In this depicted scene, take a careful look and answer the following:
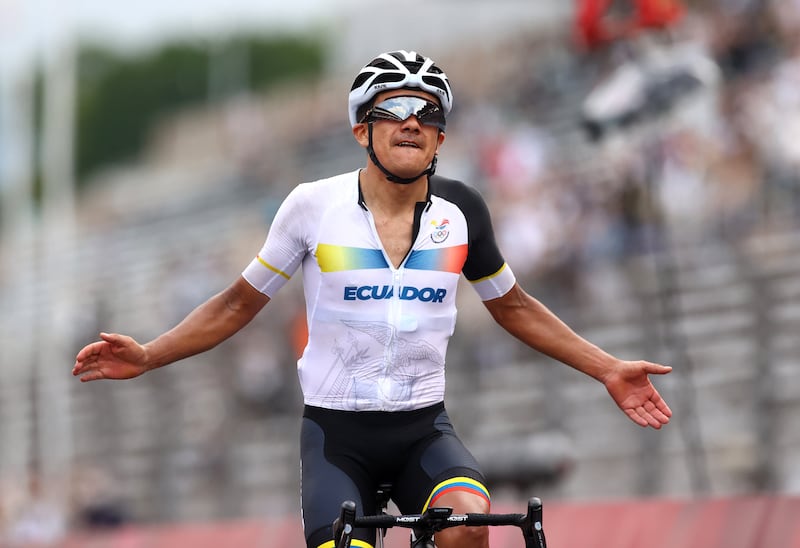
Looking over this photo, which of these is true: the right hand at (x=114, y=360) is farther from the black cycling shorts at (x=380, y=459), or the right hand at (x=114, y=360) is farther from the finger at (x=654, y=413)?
the finger at (x=654, y=413)

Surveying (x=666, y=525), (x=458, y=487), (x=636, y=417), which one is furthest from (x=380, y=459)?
(x=666, y=525)

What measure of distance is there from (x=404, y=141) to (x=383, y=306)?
27.3 inches

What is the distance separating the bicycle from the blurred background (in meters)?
6.21

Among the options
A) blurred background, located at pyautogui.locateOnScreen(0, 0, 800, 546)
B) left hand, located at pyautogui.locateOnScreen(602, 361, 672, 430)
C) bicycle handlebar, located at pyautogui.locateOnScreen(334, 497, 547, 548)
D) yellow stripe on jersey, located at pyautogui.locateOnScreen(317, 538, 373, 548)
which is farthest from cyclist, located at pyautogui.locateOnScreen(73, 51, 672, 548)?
blurred background, located at pyautogui.locateOnScreen(0, 0, 800, 546)

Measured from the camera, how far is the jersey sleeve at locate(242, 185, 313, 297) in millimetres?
6766

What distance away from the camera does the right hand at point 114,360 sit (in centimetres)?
680

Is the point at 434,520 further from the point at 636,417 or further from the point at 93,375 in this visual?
the point at 93,375

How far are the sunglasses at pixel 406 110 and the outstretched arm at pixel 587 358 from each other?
94cm

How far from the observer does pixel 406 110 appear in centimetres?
659

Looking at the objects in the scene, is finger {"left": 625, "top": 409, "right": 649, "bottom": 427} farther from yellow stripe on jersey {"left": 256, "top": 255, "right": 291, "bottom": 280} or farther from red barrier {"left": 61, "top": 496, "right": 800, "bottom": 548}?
red barrier {"left": 61, "top": 496, "right": 800, "bottom": 548}

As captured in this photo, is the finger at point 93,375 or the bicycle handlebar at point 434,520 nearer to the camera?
the bicycle handlebar at point 434,520

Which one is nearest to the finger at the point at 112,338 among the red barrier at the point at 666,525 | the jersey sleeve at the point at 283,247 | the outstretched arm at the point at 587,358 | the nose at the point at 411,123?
the jersey sleeve at the point at 283,247

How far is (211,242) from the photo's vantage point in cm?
3241

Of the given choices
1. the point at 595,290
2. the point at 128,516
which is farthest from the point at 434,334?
the point at 128,516
